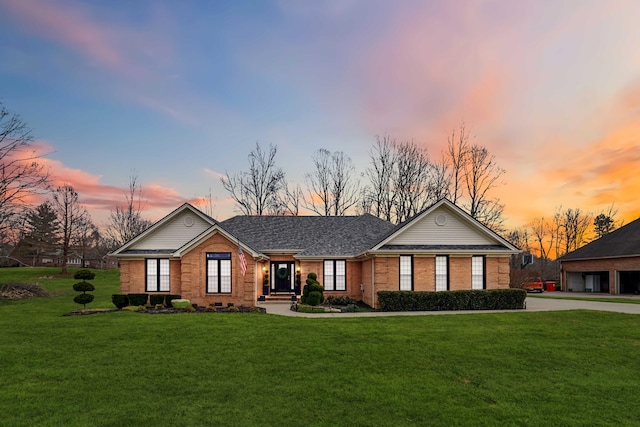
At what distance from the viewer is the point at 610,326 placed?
1571cm

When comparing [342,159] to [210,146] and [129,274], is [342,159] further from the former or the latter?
[129,274]

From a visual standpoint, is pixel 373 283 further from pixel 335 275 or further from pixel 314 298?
pixel 335 275

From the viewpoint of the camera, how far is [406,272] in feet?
74.3

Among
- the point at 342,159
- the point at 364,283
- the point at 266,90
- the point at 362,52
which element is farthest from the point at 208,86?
the point at 342,159

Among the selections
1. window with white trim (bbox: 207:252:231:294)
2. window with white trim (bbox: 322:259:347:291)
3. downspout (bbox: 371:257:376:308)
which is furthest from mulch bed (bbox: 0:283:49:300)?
downspout (bbox: 371:257:376:308)

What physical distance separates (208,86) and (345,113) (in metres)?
9.42

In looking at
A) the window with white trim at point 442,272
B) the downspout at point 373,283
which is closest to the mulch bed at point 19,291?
the downspout at point 373,283

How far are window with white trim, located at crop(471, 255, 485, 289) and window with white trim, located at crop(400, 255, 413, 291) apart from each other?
12.3 feet

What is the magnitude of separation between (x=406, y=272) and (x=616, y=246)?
29325 mm

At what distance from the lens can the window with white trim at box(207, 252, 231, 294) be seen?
2388 centimetres

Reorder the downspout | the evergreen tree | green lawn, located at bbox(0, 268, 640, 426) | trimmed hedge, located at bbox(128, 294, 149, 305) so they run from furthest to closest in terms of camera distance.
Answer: the evergreen tree
trimmed hedge, located at bbox(128, 294, 149, 305)
the downspout
green lawn, located at bbox(0, 268, 640, 426)

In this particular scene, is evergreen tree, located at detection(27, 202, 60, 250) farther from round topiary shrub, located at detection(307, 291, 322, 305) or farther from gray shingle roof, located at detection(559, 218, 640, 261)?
gray shingle roof, located at detection(559, 218, 640, 261)

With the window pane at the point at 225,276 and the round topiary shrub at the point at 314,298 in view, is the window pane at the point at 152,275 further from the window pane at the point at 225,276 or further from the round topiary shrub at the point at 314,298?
the round topiary shrub at the point at 314,298

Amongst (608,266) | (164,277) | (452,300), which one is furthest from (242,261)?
(608,266)
